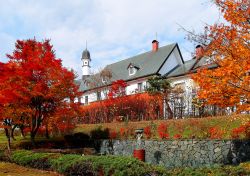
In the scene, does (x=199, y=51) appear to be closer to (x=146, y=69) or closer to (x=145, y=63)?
(x=146, y=69)

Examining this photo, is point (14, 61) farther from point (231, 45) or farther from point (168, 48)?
point (168, 48)

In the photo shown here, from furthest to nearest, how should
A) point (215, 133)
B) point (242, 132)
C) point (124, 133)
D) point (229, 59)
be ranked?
point (124, 133)
point (215, 133)
point (242, 132)
point (229, 59)

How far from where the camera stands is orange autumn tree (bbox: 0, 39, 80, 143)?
1850cm

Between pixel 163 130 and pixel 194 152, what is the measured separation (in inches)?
154

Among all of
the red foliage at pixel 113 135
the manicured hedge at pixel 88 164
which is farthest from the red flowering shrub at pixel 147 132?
the manicured hedge at pixel 88 164

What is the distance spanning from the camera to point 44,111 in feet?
68.8

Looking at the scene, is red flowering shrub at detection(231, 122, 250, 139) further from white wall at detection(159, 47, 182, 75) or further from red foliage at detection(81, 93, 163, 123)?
white wall at detection(159, 47, 182, 75)

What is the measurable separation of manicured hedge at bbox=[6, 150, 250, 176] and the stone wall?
128 inches

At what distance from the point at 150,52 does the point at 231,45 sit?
3473 centimetres

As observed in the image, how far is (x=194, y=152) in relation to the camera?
1609 cm

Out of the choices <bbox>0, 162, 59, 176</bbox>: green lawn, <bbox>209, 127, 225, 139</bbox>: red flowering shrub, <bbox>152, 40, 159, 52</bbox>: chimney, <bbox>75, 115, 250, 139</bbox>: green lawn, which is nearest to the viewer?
<bbox>0, 162, 59, 176</bbox>: green lawn

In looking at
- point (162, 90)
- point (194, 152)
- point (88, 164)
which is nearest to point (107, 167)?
point (88, 164)

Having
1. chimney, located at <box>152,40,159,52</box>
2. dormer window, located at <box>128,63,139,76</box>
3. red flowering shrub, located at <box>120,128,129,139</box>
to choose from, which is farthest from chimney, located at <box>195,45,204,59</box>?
chimney, located at <box>152,40,159,52</box>

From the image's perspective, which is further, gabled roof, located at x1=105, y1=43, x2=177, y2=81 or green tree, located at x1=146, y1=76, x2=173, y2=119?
gabled roof, located at x1=105, y1=43, x2=177, y2=81
